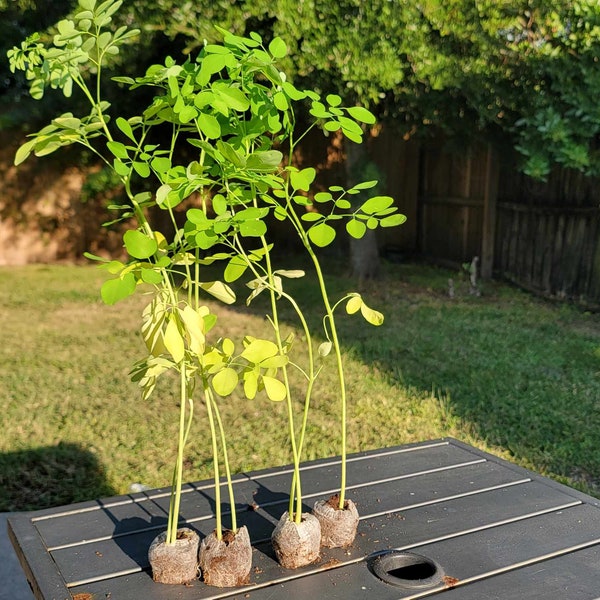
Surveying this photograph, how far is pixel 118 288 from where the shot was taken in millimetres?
1223

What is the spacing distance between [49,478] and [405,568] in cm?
229

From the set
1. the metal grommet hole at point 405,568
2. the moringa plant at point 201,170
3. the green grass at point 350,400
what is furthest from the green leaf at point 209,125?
the green grass at point 350,400

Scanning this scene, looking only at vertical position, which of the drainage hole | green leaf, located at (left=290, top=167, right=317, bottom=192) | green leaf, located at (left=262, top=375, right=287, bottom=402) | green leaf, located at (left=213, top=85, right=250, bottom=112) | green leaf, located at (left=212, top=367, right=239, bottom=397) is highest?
green leaf, located at (left=213, top=85, right=250, bottom=112)

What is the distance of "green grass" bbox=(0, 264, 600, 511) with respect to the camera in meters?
3.43

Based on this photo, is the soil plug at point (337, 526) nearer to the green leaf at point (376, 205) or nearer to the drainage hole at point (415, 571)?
the drainage hole at point (415, 571)

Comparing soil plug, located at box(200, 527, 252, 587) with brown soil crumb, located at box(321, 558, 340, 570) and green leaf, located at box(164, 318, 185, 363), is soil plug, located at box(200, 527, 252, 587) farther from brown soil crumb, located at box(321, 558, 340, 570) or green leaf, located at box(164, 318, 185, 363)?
green leaf, located at box(164, 318, 185, 363)

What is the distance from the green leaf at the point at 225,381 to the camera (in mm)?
1319

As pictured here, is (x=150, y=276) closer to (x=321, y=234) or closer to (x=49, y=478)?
(x=321, y=234)

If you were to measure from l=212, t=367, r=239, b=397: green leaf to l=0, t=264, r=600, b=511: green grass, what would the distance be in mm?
2072

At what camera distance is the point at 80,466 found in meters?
3.43

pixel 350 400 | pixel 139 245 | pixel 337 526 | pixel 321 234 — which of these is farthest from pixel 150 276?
pixel 350 400

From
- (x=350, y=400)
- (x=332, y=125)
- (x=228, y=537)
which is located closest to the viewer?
(x=332, y=125)

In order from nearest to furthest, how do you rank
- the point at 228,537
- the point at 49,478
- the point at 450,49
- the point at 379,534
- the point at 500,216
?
the point at 228,537
the point at 379,534
the point at 49,478
the point at 450,49
the point at 500,216

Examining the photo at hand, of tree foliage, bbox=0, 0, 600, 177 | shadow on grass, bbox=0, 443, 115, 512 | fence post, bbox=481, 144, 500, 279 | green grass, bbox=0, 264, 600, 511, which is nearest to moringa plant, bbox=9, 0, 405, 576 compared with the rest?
shadow on grass, bbox=0, 443, 115, 512
